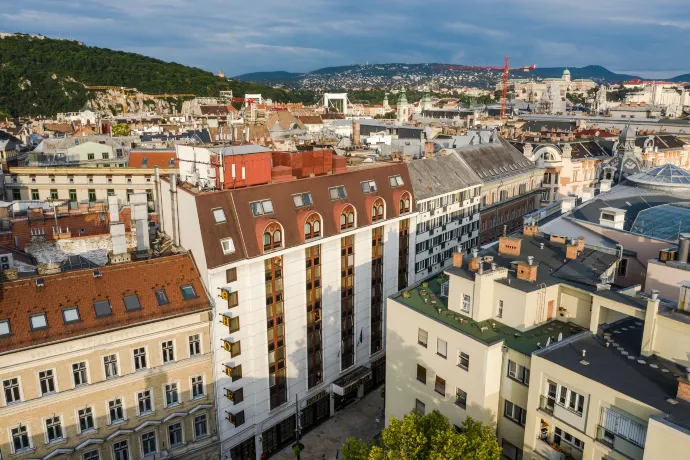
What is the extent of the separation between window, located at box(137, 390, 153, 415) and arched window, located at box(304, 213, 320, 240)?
18.8m

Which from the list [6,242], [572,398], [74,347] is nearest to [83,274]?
[74,347]

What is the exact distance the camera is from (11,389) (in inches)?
1432

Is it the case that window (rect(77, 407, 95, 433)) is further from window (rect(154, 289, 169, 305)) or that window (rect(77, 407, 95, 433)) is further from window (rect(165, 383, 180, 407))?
window (rect(154, 289, 169, 305))

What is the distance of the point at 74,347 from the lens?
3816cm

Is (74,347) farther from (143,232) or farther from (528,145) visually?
(528,145)

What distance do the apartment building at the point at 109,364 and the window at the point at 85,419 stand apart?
0.24 ft

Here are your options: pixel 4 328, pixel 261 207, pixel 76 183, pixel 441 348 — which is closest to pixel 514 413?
pixel 441 348

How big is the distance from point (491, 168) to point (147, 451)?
69162 mm

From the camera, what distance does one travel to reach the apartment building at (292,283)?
45156mm

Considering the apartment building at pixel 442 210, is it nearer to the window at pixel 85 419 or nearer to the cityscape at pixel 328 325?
the cityscape at pixel 328 325

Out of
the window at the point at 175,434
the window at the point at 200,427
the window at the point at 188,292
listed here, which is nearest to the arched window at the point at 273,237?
the window at the point at 188,292

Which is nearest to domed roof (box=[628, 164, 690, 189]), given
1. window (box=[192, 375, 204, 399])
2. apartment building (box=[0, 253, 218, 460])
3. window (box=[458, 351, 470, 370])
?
window (box=[458, 351, 470, 370])

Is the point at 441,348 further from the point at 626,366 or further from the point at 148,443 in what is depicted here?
the point at 148,443

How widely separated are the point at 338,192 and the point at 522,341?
963 inches
